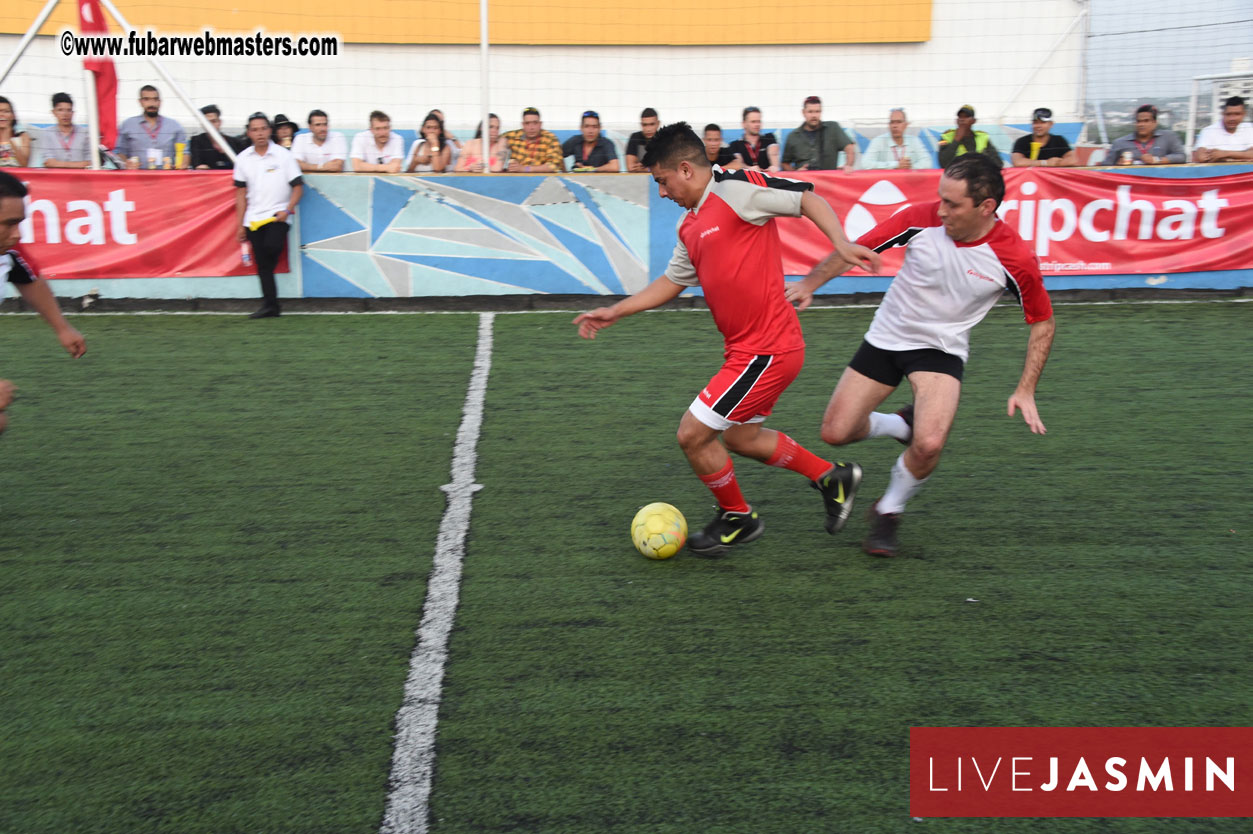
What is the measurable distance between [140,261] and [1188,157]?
12.5 metres

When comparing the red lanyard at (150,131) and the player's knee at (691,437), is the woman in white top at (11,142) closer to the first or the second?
the red lanyard at (150,131)

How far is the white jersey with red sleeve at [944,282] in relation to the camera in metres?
4.96

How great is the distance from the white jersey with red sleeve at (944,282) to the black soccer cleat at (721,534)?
1.08 m

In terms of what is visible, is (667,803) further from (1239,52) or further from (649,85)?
(649,85)

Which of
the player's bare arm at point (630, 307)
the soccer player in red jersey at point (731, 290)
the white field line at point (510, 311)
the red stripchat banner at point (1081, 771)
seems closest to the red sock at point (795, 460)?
the soccer player in red jersey at point (731, 290)

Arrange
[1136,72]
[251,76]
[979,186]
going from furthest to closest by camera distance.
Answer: [251,76], [1136,72], [979,186]

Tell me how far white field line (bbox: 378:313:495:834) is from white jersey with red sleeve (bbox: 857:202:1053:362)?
2.28 metres

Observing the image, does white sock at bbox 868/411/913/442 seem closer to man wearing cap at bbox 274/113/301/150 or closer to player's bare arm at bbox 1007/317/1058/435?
player's bare arm at bbox 1007/317/1058/435

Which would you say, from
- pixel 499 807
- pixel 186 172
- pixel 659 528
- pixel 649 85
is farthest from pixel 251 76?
pixel 499 807

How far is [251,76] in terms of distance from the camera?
22562 mm

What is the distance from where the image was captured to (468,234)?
1186 cm

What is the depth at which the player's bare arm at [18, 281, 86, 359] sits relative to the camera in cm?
554

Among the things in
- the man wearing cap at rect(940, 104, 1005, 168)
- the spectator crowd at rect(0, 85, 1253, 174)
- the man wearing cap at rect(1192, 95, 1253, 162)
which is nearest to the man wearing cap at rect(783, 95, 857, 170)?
the spectator crowd at rect(0, 85, 1253, 174)

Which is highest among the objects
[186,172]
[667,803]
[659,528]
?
[186,172]
